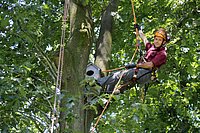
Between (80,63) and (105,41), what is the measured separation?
99cm

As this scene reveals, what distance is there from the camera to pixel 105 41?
5805 mm

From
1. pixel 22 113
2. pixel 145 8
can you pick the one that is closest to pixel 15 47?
pixel 22 113

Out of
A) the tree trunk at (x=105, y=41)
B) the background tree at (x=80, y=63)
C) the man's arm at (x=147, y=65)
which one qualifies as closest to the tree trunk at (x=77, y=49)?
the background tree at (x=80, y=63)

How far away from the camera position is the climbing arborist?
4758 millimetres

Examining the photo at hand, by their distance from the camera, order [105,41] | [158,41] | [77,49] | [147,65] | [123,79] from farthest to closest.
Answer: [105,41], [123,79], [77,49], [158,41], [147,65]

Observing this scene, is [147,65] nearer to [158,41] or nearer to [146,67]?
[146,67]

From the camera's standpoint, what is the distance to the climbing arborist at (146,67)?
476cm

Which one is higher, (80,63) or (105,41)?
(105,41)

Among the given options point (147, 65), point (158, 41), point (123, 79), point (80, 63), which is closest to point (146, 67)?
point (147, 65)

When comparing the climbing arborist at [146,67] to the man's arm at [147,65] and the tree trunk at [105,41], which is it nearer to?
the man's arm at [147,65]

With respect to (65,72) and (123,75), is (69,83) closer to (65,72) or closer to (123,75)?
(65,72)

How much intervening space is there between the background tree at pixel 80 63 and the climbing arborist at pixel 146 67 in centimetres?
33

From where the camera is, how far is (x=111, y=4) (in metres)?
6.30

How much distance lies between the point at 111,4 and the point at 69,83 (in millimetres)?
2112
